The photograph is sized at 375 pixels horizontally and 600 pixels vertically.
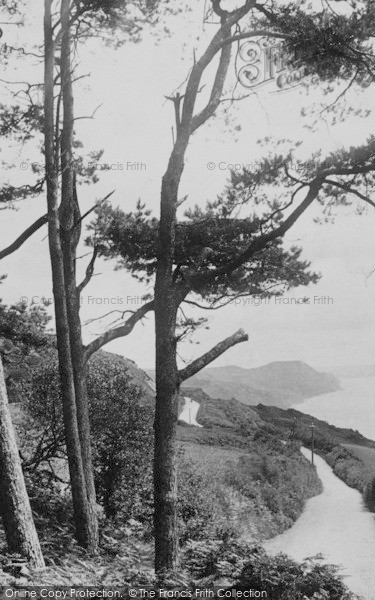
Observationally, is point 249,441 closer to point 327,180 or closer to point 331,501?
point 331,501

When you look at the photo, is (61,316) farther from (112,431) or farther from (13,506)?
(112,431)

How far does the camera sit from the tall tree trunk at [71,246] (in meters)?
9.27

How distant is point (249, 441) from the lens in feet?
150

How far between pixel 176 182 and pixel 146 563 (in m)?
5.92

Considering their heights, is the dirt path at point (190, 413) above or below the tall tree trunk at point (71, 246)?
below

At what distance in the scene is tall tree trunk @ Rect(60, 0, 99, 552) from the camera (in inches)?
365

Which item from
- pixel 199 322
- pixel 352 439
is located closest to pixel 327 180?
pixel 199 322

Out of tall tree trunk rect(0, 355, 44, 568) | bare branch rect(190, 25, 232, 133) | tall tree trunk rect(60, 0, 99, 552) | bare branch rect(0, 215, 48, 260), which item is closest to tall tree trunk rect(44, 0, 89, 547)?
bare branch rect(0, 215, 48, 260)

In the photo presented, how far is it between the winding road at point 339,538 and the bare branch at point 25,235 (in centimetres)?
935

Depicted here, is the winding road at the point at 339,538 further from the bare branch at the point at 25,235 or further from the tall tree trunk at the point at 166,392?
the bare branch at the point at 25,235

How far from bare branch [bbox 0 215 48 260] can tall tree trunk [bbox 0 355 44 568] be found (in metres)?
3.74

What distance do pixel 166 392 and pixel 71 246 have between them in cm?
385

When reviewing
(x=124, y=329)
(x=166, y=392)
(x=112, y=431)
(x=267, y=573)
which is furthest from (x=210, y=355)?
(x=112, y=431)

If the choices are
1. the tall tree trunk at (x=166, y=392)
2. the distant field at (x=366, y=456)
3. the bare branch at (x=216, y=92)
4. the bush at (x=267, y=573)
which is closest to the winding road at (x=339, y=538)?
the bush at (x=267, y=573)
